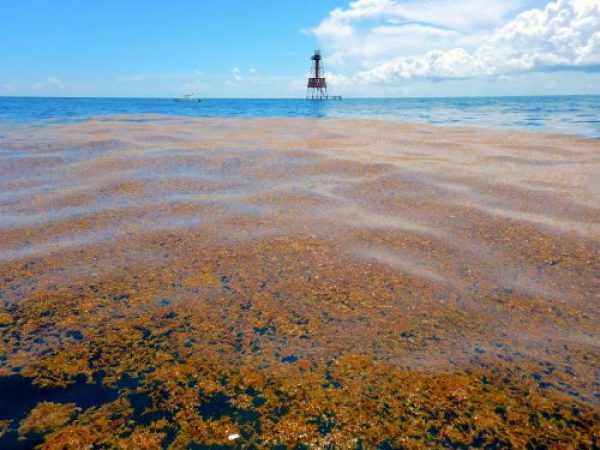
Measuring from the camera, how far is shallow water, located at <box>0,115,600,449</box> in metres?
1.87

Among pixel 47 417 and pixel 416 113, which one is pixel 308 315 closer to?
pixel 47 417

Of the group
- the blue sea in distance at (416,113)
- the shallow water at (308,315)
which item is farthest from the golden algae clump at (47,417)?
the blue sea in distance at (416,113)

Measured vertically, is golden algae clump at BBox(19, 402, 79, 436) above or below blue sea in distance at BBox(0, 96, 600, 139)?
below

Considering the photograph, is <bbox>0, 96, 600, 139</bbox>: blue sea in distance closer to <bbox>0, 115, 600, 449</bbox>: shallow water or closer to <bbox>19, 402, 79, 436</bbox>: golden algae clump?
<bbox>0, 115, 600, 449</bbox>: shallow water

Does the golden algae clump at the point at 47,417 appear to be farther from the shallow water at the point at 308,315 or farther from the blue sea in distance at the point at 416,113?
the blue sea in distance at the point at 416,113

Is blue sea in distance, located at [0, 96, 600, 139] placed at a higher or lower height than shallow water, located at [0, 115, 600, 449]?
higher

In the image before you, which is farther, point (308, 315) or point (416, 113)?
point (416, 113)

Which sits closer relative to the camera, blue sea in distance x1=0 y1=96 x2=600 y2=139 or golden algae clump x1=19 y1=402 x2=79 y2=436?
golden algae clump x1=19 y1=402 x2=79 y2=436

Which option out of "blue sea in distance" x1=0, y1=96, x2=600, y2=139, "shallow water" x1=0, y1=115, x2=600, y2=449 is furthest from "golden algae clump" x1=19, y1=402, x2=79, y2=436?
"blue sea in distance" x1=0, y1=96, x2=600, y2=139

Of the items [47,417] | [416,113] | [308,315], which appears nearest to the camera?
[47,417]

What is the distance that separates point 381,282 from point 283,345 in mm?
1148

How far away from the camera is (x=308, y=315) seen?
2.75 metres

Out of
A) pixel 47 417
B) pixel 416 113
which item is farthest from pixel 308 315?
pixel 416 113

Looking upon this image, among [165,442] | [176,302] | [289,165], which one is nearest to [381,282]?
[176,302]
